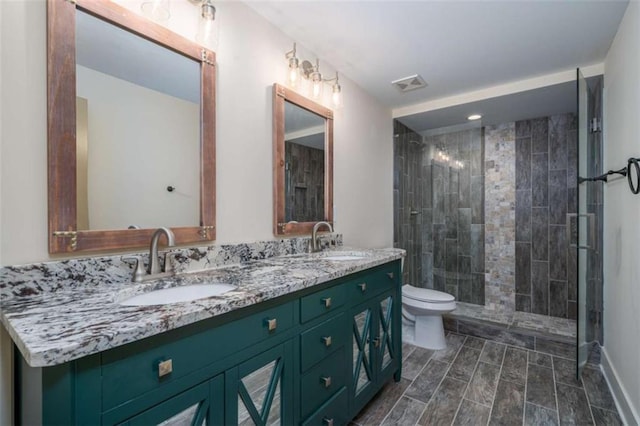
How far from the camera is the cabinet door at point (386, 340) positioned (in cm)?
181

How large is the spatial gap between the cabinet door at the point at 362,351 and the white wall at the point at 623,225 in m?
1.32

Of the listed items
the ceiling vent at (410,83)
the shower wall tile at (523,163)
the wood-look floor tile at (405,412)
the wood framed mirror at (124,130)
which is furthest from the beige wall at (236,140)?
the shower wall tile at (523,163)

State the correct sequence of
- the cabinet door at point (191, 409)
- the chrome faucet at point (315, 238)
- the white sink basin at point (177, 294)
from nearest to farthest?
the cabinet door at point (191, 409) → the white sink basin at point (177, 294) → the chrome faucet at point (315, 238)

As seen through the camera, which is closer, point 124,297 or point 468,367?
point 124,297

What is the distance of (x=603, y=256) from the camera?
2260mm

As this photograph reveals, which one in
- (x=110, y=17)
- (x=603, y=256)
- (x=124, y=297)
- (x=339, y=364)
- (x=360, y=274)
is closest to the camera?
(x=124, y=297)

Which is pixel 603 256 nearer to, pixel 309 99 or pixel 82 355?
pixel 309 99

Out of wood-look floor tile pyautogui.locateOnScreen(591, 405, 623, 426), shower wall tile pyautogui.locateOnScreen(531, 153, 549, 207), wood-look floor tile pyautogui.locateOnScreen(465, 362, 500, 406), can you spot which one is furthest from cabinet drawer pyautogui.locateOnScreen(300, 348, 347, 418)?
shower wall tile pyautogui.locateOnScreen(531, 153, 549, 207)

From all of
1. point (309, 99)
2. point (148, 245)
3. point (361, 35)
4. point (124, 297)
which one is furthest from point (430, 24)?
point (124, 297)

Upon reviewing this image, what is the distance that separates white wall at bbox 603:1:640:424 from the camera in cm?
156

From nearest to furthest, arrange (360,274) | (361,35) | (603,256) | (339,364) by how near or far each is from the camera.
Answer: (339,364) < (360,274) < (361,35) < (603,256)

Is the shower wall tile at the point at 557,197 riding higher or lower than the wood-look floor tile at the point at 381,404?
higher

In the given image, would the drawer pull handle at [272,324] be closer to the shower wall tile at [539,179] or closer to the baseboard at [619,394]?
the baseboard at [619,394]

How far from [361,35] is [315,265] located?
58.8 inches
